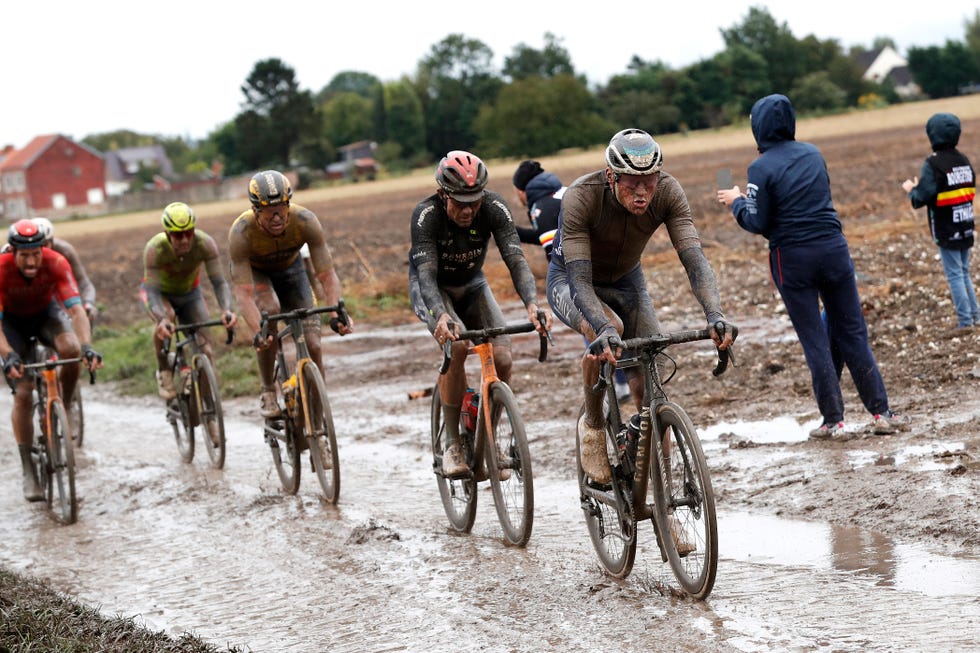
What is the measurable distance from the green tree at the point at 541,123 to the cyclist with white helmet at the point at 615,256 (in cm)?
9065

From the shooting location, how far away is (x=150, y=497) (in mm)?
10539

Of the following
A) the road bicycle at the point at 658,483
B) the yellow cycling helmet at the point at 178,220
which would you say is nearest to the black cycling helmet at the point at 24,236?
the yellow cycling helmet at the point at 178,220

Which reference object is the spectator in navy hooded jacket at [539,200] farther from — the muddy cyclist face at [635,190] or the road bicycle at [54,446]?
the muddy cyclist face at [635,190]

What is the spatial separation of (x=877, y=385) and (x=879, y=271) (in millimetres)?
8231

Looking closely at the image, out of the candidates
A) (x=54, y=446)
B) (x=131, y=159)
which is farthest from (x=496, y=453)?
(x=131, y=159)

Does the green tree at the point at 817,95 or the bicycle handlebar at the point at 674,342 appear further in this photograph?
the green tree at the point at 817,95

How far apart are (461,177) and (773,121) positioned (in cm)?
271

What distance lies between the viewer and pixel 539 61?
434ft

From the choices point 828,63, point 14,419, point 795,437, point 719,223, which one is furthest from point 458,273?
point 828,63

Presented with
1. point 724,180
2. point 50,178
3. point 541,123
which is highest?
point 50,178

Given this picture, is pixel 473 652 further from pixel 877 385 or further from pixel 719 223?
pixel 719 223

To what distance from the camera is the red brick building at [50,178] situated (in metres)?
124

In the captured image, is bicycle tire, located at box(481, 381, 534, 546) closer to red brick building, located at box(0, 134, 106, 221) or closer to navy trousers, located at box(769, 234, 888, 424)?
navy trousers, located at box(769, 234, 888, 424)

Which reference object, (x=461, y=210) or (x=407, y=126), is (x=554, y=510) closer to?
(x=461, y=210)
